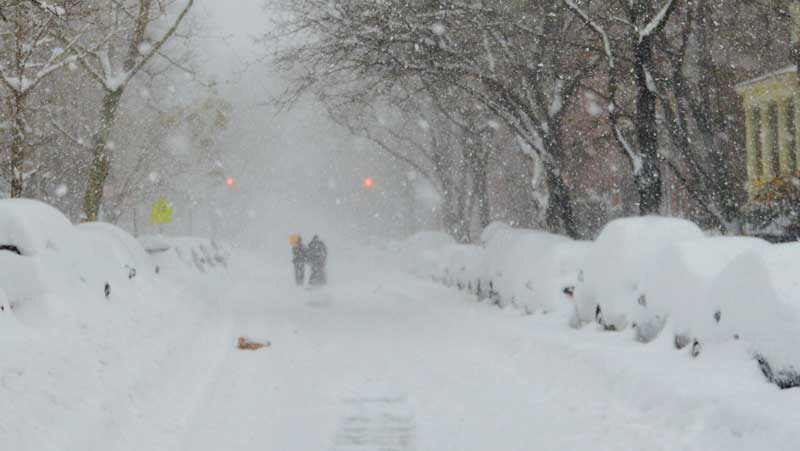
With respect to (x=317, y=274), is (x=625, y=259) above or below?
above

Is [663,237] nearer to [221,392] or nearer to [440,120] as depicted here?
[221,392]

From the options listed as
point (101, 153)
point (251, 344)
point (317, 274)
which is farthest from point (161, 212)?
point (251, 344)

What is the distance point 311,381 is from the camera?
35.6 feet

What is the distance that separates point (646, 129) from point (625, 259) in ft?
17.7

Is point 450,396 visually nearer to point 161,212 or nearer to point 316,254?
point 316,254

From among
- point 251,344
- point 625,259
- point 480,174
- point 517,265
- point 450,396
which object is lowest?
point 450,396

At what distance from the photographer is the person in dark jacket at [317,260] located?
2866cm

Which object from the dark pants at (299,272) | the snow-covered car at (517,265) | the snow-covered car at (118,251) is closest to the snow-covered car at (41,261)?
the snow-covered car at (118,251)

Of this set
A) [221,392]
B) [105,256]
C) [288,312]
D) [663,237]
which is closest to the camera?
[221,392]

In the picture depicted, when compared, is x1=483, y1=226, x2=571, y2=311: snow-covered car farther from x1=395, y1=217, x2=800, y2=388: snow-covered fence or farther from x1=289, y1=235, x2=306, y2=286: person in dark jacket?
x1=289, y1=235, x2=306, y2=286: person in dark jacket

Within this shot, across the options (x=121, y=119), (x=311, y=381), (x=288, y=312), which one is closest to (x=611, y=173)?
(x=121, y=119)

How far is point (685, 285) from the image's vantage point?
9.66 meters

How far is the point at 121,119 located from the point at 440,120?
39.0ft

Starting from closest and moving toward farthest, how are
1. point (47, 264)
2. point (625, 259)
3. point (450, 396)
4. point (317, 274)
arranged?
point (450, 396) → point (47, 264) → point (625, 259) → point (317, 274)
